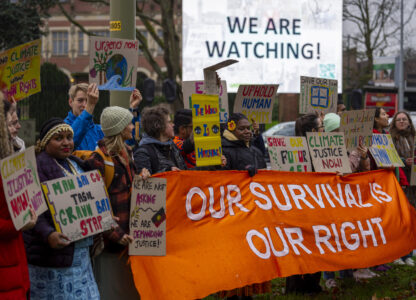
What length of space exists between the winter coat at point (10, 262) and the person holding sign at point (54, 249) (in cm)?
36

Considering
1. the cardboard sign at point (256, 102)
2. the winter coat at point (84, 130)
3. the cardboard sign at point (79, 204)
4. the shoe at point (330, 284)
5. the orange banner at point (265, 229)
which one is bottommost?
the shoe at point (330, 284)

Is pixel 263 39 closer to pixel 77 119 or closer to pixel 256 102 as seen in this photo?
pixel 256 102

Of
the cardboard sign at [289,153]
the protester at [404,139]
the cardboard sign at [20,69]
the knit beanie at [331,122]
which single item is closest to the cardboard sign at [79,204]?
the cardboard sign at [20,69]

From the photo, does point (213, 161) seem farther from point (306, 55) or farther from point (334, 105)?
point (306, 55)

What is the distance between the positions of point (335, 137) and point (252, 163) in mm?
1108

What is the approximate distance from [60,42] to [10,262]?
64978mm

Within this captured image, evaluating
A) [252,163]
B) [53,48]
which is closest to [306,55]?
[252,163]

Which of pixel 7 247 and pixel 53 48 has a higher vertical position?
pixel 53 48

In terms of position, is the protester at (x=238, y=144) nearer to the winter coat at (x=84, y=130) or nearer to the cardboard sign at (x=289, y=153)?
the cardboard sign at (x=289, y=153)

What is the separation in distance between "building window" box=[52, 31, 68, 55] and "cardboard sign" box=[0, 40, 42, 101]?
2439 inches

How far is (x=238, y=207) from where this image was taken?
240 inches

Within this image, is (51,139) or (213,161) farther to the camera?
(213,161)

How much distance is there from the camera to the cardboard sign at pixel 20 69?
609cm

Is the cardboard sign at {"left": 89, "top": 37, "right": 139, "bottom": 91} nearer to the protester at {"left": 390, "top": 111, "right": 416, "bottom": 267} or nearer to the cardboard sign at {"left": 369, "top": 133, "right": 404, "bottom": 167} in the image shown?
the cardboard sign at {"left": 369, "top": 133, "right": 404, "bottom": 167}
